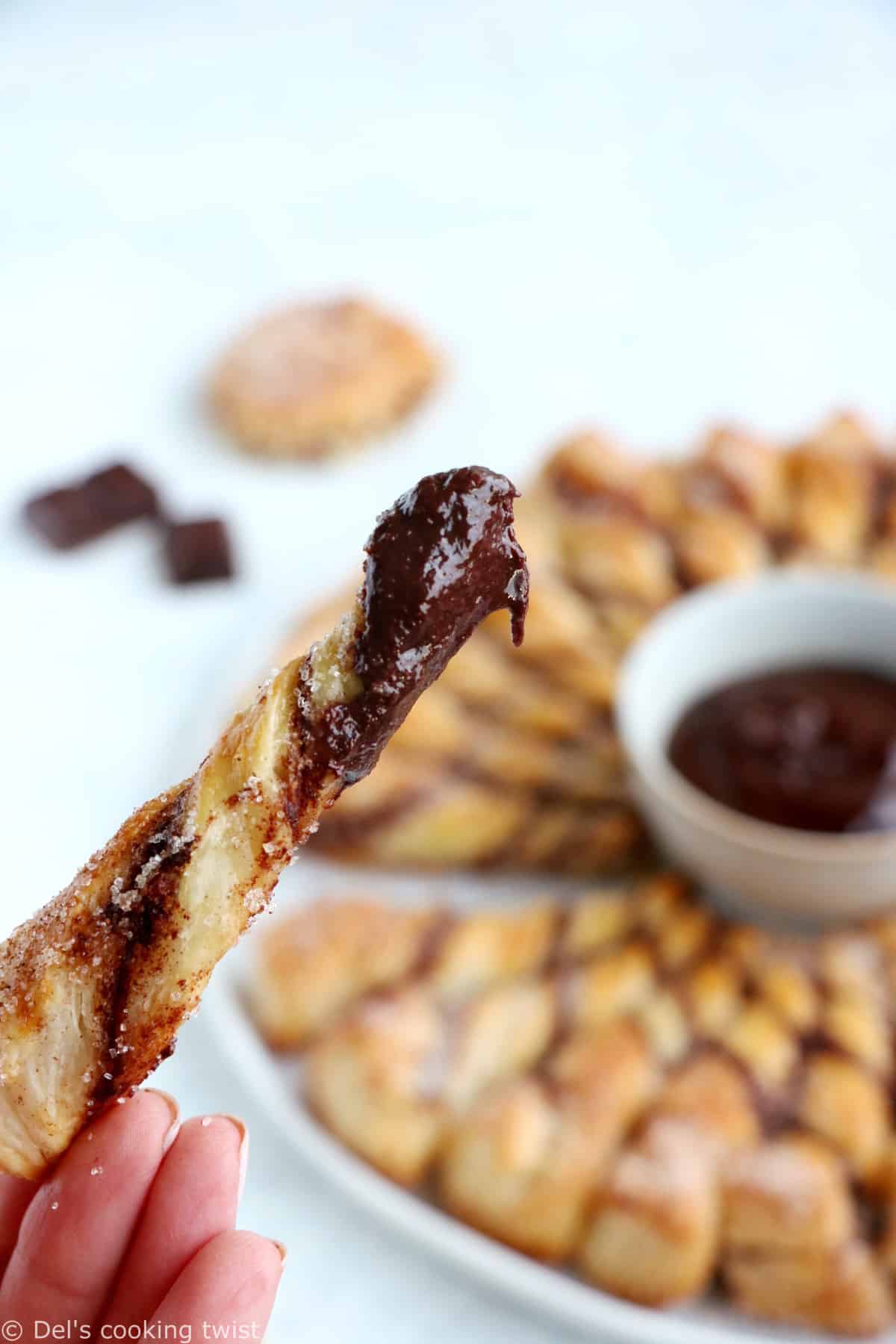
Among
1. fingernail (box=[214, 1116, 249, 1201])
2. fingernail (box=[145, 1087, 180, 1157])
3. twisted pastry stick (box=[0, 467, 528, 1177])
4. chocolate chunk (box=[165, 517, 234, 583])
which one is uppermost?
twisted pastry stick (box=[0, 467, 528, 1177])

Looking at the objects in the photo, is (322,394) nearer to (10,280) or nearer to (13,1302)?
(10,280)

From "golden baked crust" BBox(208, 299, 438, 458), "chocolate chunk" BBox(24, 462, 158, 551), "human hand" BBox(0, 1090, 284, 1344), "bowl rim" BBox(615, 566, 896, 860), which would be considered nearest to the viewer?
"human hand" BBox(0, 1090, 284, 1344)

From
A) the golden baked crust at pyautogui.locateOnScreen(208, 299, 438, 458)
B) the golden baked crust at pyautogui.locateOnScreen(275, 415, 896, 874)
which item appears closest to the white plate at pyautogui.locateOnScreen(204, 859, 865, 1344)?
the golden baked crust at pyautogui.locateOnScreen(275, 415, 896, 874)

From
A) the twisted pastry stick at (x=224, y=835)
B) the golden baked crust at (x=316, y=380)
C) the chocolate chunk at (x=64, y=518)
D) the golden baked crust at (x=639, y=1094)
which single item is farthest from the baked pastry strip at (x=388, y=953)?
the golden baked crust at (x=316, y=380)

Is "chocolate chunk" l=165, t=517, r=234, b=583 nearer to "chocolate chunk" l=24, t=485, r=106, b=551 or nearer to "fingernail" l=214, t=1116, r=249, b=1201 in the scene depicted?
"chocolate chunk" l=24, t=485, r=106, b=551

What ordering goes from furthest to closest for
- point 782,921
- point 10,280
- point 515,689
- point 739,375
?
point 10,280 < point 739,375 < point 515,689 < point 782,921

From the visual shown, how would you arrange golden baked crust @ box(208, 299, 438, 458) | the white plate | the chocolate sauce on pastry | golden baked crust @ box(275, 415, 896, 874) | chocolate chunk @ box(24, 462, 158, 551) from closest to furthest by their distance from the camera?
the chocolate sauce on pastry < the white plate < golden baked crust @ box(275, 415, 896, 874) < chocolate chunk @ box(24, 462, 158, 551) < golden baked crust @ box(208, 299, 438, 458)

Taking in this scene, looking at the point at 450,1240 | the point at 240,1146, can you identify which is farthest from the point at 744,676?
the point at 240,1146

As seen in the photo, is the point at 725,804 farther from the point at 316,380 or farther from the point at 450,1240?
the point at 316,380

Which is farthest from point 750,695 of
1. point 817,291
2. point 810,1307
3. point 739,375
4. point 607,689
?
point 817,291
